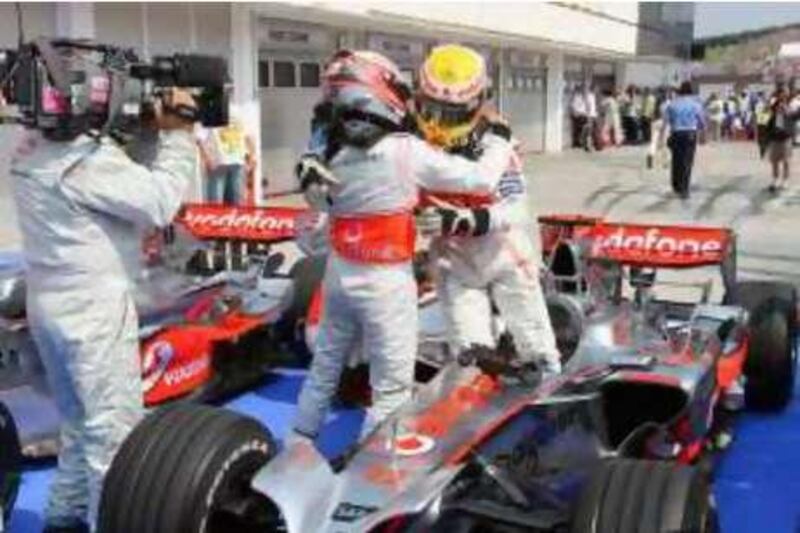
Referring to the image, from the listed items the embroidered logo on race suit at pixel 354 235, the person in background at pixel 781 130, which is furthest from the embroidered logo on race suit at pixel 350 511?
the person in background at pixel 781 130

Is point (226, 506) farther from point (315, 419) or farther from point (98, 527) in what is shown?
point (315, 419)

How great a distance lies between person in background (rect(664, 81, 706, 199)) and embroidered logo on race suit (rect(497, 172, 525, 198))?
444 inches

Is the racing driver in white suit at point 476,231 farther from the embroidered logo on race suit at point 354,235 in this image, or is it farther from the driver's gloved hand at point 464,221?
the embroidered logo on race suit at point 354,235

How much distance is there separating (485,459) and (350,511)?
1.96ft

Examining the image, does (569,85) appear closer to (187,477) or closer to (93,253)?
(93,253)

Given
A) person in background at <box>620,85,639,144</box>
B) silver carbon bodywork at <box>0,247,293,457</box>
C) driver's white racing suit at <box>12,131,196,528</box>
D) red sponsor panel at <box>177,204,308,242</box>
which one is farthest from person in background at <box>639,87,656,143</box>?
driver's white racing suit at <box>12,131,196,528</box>

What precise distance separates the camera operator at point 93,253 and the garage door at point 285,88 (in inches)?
492

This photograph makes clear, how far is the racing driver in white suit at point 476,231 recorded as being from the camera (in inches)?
181

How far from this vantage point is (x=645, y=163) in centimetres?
2227

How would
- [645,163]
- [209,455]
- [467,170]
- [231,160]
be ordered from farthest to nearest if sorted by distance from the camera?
[645,163] → [231,160] → [467,170] → [209,455]

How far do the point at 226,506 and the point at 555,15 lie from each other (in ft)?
80.7

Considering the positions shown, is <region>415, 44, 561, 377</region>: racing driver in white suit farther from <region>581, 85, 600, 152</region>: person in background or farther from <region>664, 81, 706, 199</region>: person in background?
<region>581, 85, 600, 152</region>: person in background

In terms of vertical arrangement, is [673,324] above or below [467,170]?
below

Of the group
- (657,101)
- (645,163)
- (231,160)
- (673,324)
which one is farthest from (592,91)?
(673,324)
